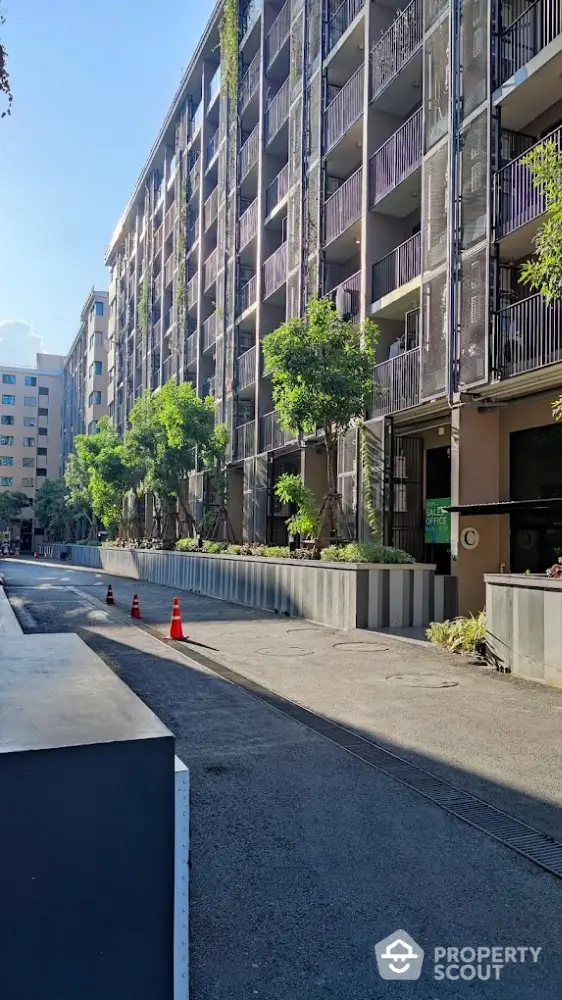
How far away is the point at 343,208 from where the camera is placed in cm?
2150

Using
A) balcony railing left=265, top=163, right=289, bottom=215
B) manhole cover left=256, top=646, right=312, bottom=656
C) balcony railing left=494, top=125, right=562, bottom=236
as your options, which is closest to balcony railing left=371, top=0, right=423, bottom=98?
balcony railing left=494, top=125, right=562, bottom=236

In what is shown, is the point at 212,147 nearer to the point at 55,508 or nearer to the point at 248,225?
the point at 248,225

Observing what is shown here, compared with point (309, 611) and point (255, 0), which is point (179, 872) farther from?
point (255, 0)

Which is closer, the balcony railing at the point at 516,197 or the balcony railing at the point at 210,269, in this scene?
the balcony railing at the point at 516,197

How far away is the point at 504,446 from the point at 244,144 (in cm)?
2183

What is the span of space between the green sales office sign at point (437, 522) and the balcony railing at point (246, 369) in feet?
38.6

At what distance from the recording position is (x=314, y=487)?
75.2 ft

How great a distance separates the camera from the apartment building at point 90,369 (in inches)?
2849

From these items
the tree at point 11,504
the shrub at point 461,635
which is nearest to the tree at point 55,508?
the tree at point 11,504

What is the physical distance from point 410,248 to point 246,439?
1228 cm

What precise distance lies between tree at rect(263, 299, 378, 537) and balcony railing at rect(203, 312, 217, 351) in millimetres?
17616

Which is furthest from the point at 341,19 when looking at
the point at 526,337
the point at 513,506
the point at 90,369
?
the point at 90,369

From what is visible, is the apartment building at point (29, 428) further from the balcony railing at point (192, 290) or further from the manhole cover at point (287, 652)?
the manhole cover at point (287, 652)

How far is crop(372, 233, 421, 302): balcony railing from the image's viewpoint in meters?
17.9
